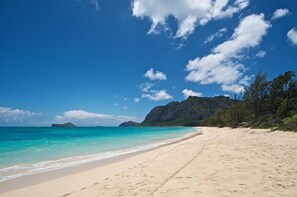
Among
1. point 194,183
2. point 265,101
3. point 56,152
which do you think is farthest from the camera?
point 265,101

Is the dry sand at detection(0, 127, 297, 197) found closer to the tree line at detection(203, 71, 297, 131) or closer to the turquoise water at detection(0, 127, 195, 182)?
the turquoise water at detection(0, 127, 195, 182)

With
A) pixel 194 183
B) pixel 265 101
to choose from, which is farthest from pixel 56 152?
pixel 265 101

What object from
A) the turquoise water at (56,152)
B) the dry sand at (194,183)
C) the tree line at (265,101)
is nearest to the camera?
the dry sand at (194,183)

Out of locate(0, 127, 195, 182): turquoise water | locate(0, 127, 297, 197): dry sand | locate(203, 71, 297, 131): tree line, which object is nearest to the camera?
locate(0, 127, 297, 197): dry sand

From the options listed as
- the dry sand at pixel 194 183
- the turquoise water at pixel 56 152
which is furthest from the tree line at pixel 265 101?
the dry sand at pixel 194 183

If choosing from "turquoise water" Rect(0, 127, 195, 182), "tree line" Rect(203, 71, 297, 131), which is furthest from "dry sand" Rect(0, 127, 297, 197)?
"tree line" Rect(203, 71, 297, 131)

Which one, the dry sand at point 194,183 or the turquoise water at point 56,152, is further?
the turquoise water at point 56,152

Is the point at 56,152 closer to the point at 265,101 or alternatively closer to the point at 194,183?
the point at 194,183

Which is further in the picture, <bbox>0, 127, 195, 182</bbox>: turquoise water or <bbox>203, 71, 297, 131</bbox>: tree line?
<bbox>203, 71, 297, 131</bbox>: tree line

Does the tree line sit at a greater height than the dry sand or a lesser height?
greater

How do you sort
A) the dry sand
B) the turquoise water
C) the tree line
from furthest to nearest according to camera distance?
the tree line < the turquoise water < the dry sand

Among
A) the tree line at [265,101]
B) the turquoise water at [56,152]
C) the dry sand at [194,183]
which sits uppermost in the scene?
the tree line at [265,101]

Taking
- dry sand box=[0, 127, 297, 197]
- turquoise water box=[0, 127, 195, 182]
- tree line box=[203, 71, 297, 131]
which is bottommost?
dry sand box=[0, 127, 297, 197]

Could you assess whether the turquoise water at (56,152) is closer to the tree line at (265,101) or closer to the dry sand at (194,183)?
the dry sand at (194,183)
